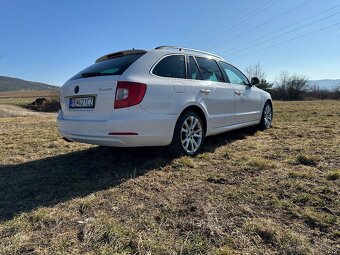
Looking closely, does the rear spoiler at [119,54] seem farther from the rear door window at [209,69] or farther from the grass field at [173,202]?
the grass field at [173,202]

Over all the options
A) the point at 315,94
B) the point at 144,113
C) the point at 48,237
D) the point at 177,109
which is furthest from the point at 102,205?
the point at 315,94

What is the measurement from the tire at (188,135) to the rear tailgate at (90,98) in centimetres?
103

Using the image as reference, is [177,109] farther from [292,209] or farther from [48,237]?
[48,237]

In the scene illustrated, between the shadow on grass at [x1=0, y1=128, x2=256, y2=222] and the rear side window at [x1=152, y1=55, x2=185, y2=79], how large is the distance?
1242mm

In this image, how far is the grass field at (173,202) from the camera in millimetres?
2133

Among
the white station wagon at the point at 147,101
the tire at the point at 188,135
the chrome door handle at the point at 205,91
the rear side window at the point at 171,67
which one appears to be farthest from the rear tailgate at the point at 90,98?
the chrome door handle at the point at 205,91

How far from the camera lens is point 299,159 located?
4148mm

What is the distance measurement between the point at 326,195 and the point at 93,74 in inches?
124

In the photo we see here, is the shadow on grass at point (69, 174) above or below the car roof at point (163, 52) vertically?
below

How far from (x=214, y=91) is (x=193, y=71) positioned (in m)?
0.54

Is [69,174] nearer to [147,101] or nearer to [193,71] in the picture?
[147,101]

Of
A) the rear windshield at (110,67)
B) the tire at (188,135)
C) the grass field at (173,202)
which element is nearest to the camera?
the grass field at (173,202)

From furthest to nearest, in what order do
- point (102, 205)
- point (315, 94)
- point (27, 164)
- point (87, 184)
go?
point (315, 94)
point (27, 164)
point (87, 184)
point (102, 205)

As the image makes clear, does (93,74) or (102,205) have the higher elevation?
(93,74)
